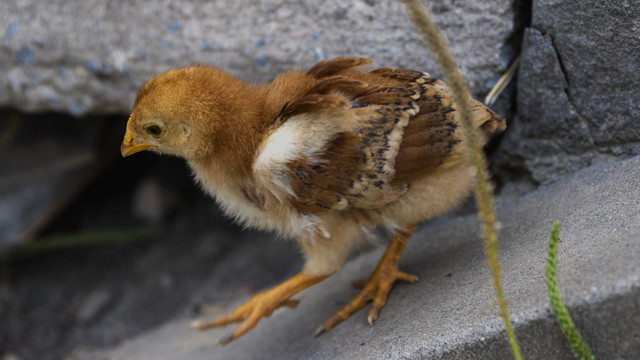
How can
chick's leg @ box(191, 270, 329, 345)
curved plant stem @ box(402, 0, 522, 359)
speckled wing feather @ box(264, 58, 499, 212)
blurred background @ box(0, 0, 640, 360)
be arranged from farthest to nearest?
blurred background @ box(0, 0, 640, 360)
chick's leg @ box(191, 270, 329, 345)
speckled wing feather @ box(264, 58, 499, 212)
curved plant stem @ box(402, 0, 522, 359)

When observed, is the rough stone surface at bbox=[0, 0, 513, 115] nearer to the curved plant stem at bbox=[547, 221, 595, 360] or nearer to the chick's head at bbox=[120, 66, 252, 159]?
the chick's head at bbox=[120, 66, 252, 159]

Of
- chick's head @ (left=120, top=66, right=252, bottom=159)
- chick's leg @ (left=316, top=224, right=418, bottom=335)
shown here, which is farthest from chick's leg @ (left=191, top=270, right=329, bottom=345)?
chick's head @ (left=120, top=66, right=252, bottom=159)

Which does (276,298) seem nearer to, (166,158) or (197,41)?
(197,41)

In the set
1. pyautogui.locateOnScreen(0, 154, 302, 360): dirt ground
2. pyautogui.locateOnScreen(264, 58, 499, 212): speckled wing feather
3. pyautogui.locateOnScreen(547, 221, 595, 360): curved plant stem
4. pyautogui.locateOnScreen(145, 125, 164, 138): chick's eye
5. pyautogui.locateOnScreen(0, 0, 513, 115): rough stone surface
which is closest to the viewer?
pyautogui.locateOnScreen(547, 221, 595, 360): curved plant stem

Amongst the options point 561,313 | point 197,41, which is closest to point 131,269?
point 197,41

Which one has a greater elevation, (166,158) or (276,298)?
(276,298)

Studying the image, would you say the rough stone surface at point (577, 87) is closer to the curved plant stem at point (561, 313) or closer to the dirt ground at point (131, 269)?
the curved plant stem at point (561, 313)

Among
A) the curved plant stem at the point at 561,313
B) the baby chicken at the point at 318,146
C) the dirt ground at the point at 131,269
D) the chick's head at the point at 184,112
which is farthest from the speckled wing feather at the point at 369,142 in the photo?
the dirt ground at the point at 131,269
